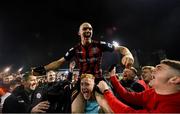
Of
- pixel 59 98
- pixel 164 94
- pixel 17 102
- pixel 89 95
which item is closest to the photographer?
pixel 164 94

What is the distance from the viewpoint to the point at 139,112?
334 centimetres

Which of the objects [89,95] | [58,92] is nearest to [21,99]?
[58,92]

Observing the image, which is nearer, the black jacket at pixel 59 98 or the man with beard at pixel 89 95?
the black jacket at pixel 59 98

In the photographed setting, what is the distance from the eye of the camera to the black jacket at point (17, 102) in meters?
5.82

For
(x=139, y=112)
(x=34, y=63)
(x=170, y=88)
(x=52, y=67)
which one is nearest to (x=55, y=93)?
(x=52, y=67)

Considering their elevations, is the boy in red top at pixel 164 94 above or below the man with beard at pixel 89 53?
below

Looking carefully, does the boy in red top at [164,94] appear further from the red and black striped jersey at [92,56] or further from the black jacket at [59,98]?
the red and black striped jersey at [92,56]

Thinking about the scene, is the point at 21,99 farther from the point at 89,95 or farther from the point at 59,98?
the point at 89,95

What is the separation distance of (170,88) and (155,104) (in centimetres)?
27

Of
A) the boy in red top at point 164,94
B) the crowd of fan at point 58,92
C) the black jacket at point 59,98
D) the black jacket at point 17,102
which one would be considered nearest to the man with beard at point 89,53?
the crowd of fan at point 58,92

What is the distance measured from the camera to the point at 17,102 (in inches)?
235

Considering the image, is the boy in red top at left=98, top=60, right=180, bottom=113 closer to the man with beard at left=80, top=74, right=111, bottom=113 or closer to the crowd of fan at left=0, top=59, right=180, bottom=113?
the crowd of fan at left=0, top=59, right=180, bottom=113

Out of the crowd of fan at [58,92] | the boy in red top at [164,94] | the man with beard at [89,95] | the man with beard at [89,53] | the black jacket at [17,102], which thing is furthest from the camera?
the black jacket at [17,102]

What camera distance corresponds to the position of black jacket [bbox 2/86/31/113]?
582cm
